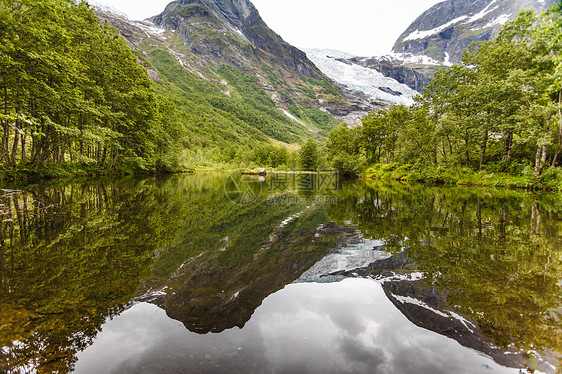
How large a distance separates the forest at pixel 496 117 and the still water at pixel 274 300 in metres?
16.7

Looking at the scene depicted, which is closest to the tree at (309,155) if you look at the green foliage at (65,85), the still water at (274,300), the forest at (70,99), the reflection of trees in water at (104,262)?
the forest at (70,99)

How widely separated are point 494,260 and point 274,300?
4418 mm

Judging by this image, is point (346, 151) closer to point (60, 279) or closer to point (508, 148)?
point (508, 148)

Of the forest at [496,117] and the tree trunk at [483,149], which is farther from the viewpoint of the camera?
the tree trunk at [483,149]

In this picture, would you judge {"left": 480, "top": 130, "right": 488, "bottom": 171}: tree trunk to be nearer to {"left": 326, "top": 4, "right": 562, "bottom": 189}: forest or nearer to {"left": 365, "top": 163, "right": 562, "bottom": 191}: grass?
{"left": 326, "top": 4, "right": 562, "bottom": 189}: forest

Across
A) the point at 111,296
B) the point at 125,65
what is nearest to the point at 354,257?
the point at 111,296

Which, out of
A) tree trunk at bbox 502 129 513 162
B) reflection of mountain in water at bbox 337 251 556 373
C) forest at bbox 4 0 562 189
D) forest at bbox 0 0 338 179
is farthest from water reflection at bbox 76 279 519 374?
tree trunk at bbox 502 129 513 162

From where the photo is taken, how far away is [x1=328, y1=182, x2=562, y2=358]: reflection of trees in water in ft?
9.66

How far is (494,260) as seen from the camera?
15.9 ft

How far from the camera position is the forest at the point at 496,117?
18109 millimetres

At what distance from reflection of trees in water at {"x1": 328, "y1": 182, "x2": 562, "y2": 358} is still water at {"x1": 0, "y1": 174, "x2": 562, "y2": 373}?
1.0 inches

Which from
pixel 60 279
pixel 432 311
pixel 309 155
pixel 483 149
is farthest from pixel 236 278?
pixel 309 155

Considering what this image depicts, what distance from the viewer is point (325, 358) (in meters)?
2.45

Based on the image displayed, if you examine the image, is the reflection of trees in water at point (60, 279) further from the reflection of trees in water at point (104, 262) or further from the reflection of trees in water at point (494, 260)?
the reflection of trees in water at point (494, 260)
